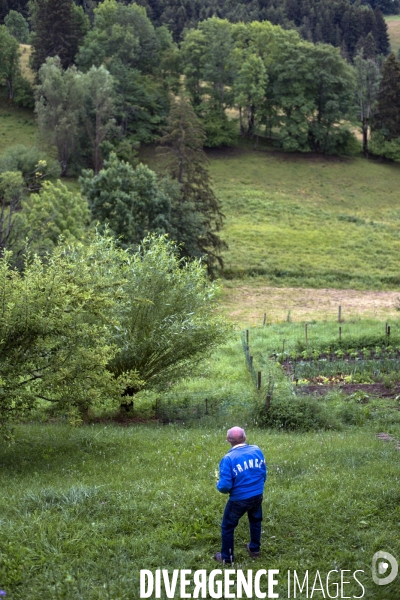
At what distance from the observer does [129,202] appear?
3969 cm

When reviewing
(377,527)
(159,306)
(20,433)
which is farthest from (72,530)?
(159,306)

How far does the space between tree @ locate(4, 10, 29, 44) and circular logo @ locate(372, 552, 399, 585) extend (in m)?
112

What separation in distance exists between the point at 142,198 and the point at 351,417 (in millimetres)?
25994

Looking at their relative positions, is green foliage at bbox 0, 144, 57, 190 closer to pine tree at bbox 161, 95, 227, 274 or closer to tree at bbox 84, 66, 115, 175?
tree at bbox 84, 66, 115, 175

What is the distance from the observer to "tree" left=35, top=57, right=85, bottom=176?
6425 centimetres

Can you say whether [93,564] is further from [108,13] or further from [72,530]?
[108,13]

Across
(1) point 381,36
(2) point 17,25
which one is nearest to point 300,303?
(2) point 17,25

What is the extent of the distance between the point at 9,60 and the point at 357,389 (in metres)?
78.4

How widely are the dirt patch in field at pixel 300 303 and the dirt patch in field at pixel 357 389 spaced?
13.8 metres

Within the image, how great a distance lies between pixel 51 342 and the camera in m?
12.2

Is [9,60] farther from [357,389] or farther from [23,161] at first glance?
[357,389]

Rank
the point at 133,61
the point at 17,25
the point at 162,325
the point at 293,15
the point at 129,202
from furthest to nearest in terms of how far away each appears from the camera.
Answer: the point at 293,15, the point at 17,25, the point at 133,61, the point at 129,202, the point at 162,325

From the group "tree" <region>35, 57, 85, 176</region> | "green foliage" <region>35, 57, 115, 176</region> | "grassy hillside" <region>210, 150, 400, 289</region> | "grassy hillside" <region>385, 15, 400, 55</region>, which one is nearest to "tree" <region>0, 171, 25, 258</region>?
"grassy hillside" <region>210, 150, 400, 289</region>

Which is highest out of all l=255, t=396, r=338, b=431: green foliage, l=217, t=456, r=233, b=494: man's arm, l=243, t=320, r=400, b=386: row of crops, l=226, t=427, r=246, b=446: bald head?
l=226, t=427, r=246, b=446: bald head
